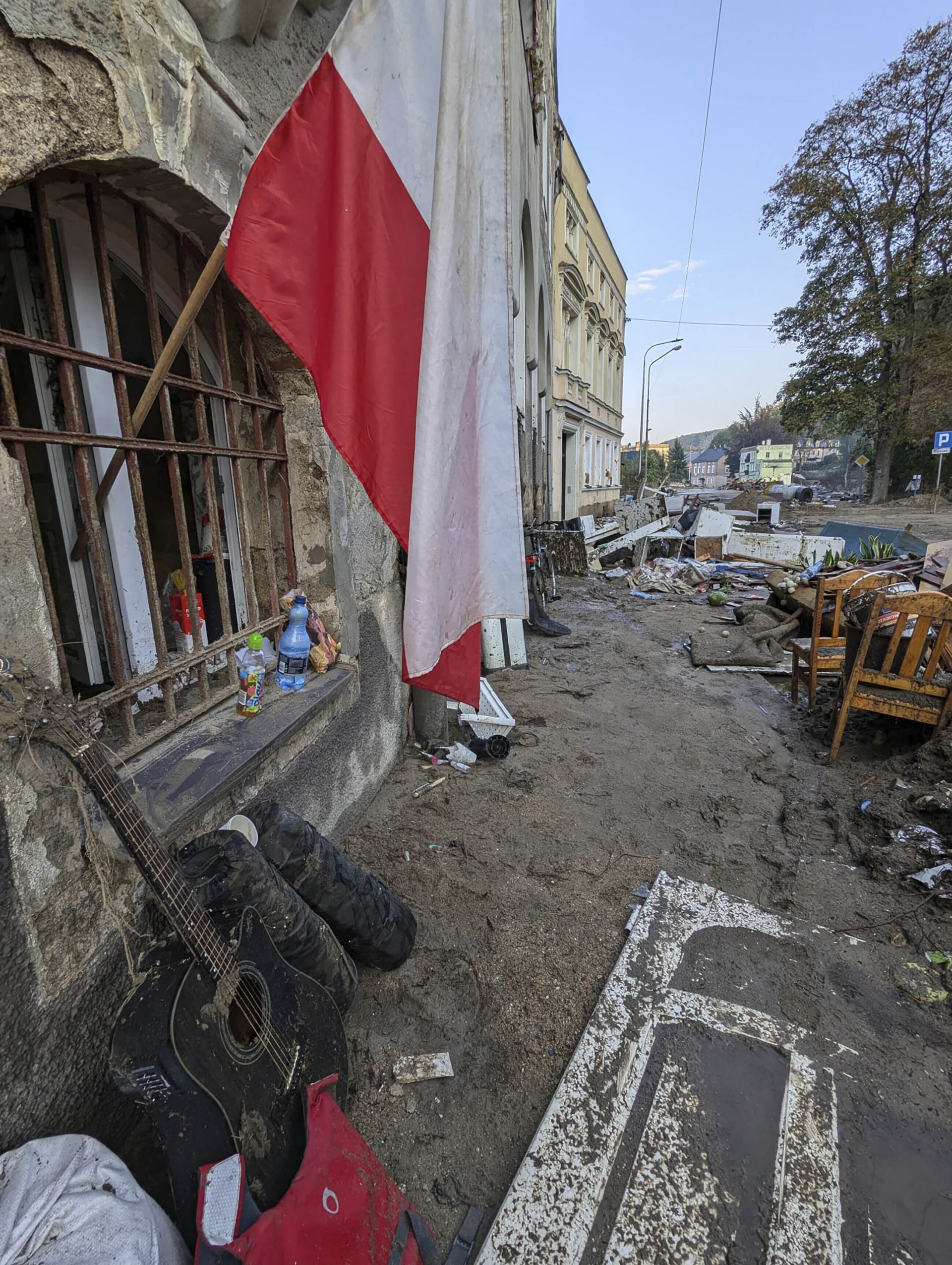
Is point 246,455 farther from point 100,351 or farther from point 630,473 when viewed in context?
point 630,473

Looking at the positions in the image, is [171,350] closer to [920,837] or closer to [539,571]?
[920,837]

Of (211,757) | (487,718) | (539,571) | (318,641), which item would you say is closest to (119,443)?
(211,757)

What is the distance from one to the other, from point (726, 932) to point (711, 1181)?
99 cm

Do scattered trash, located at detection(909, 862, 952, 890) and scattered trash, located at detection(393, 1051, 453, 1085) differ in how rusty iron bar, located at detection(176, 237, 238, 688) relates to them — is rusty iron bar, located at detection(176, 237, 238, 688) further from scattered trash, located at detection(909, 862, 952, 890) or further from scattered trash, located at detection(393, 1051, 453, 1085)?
scattered trash, located at detection(909, 862, 952, 890)

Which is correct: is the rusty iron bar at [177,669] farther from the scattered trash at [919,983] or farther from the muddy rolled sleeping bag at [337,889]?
the scattered trash at [919,983]

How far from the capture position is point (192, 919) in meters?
1.37

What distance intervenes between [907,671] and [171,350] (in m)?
4.20

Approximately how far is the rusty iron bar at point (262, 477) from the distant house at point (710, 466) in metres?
86.3

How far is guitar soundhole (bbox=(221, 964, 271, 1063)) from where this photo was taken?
134 centimetres

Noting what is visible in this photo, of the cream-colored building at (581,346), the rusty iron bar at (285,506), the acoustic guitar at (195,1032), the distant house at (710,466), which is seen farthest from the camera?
the distant house at (710,466)

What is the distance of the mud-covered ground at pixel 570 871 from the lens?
181 centimetres

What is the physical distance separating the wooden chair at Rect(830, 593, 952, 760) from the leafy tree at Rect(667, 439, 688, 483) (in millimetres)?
58110

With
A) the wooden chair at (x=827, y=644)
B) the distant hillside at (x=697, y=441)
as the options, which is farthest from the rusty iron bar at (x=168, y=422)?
the distant hillside at (x=697, y=441)

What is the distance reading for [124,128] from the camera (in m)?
1.51
